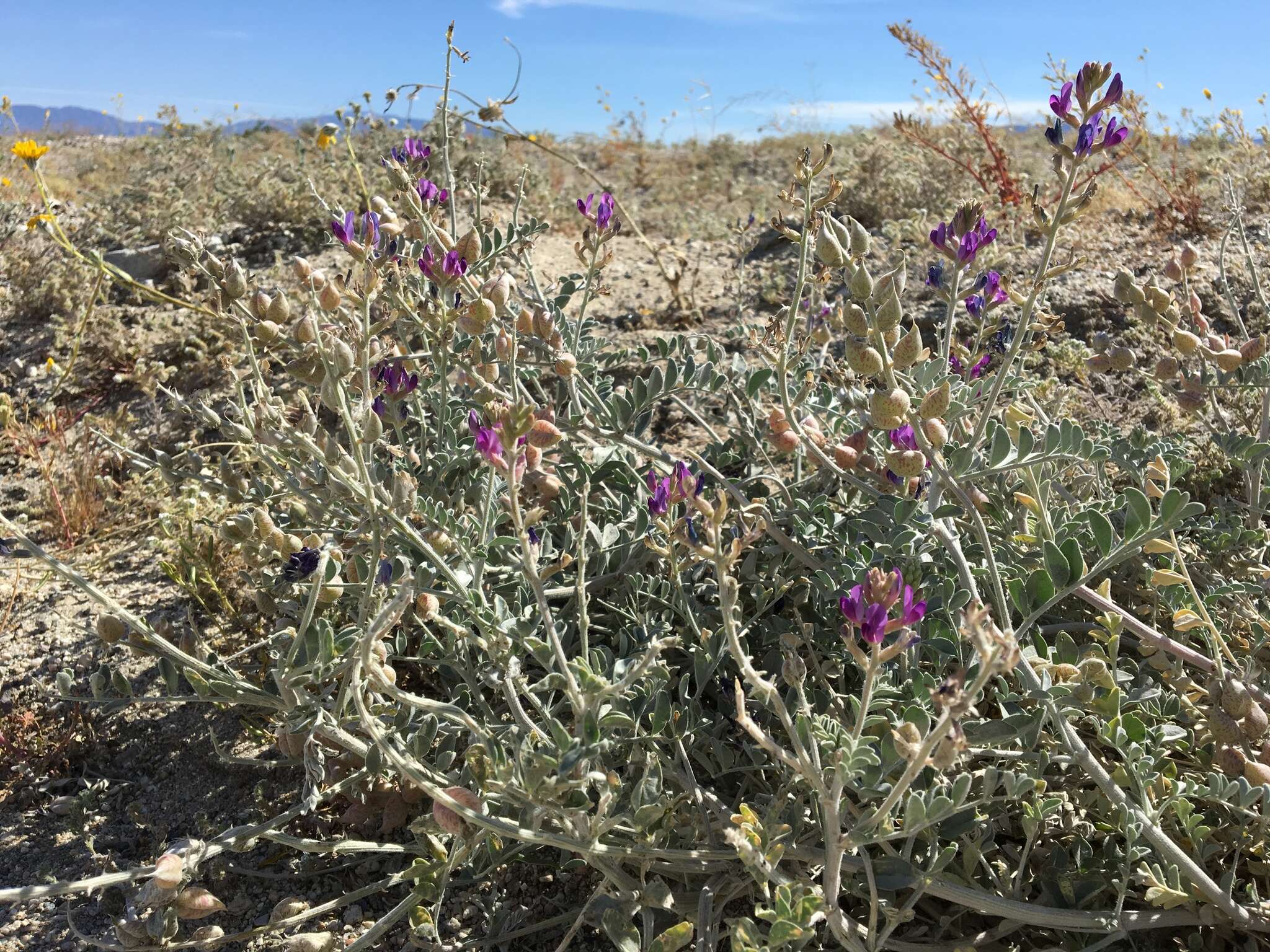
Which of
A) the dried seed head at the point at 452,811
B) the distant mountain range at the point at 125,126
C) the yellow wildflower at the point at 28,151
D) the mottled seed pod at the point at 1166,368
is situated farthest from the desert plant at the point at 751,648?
Result: the distant mountain range at the point at 125,126

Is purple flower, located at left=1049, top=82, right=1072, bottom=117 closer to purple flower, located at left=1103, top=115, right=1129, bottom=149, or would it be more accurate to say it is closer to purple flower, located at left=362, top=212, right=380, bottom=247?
purple flower, located at left=1103, top=115, right=1129, bottom=149

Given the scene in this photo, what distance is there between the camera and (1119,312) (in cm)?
360

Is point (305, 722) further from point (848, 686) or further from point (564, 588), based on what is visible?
point (848, 686)

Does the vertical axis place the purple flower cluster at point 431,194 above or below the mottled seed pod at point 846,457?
above

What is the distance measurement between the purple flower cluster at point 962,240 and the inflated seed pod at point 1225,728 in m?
0.82

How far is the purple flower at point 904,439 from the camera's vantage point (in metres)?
1.57

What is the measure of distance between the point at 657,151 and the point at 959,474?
988 cm

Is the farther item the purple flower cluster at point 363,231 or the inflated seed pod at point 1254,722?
the purple flower cluster at point 363,231

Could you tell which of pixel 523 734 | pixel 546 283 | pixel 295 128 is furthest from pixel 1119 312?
pixel 295 128

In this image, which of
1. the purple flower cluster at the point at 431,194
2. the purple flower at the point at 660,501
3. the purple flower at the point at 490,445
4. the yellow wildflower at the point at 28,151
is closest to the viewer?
the purple flower at the point at 490,445

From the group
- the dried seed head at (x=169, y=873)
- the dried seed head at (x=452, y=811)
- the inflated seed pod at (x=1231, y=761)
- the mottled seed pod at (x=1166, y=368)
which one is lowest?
the dried seed head at (x=169, y=873)

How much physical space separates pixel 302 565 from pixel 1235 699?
150 centimetres

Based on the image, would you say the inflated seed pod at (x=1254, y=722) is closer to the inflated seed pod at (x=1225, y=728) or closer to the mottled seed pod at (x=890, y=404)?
the inflated seed pod at (x=1225, y=728)

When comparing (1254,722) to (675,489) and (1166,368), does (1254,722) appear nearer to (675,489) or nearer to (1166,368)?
(1166,368)
